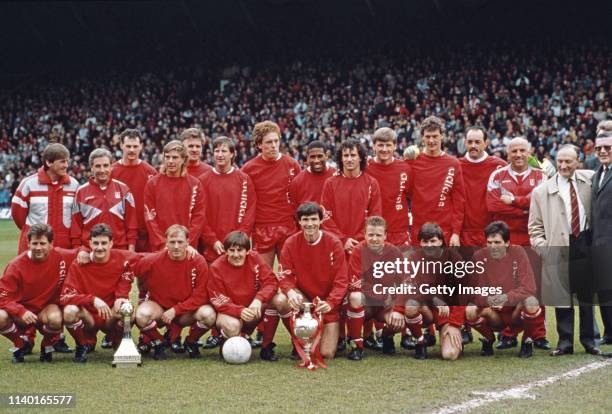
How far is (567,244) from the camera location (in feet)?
22.9

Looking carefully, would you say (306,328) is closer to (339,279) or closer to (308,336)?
(308,336)

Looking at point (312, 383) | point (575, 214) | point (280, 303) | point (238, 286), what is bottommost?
point (312, 383)

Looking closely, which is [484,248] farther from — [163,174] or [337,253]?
[163,174]

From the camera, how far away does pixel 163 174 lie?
7820 millimetres

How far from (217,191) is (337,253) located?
156 centimetres

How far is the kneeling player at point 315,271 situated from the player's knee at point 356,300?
8 cm

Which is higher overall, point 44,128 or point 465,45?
point 465,45

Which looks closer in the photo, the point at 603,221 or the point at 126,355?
the point at 126,355

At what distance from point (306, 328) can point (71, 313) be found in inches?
78.7

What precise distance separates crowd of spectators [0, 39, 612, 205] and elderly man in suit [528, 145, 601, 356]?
43.4ft

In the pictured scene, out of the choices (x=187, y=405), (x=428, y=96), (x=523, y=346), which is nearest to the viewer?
(x=187, y=405)

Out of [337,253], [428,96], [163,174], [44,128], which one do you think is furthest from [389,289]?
[44,128]

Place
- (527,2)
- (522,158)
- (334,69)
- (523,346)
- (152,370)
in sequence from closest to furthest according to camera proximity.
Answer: (152,370) < (523,346) < (522,158) < (527,2) < (334,69)

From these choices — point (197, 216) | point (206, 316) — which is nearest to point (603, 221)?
point (206, 316)
